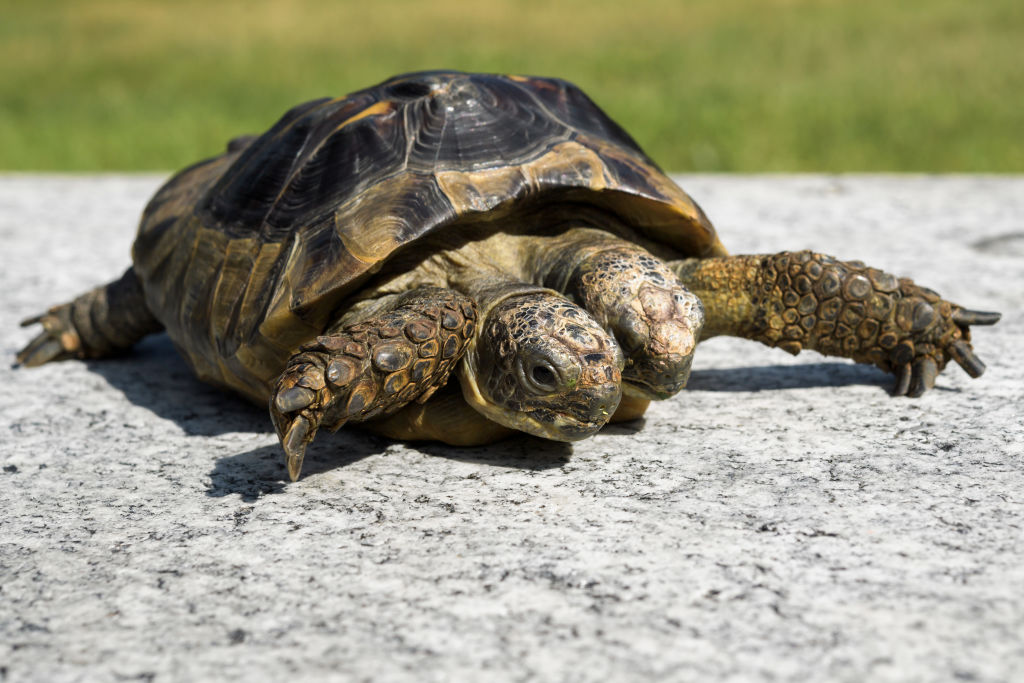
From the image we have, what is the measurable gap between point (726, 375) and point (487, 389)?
45.0 inches

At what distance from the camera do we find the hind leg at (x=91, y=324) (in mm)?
3822

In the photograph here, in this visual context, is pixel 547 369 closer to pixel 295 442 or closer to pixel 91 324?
pixel 295 442

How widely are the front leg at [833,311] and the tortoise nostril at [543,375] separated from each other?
2.54 ft

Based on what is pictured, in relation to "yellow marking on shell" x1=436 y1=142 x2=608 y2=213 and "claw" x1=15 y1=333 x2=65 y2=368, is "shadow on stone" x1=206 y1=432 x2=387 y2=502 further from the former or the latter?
"claw" x1=15 y1=333 x2=65 y2=368

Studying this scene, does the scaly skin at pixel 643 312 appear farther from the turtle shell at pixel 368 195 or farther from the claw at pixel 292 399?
the claw at pixel 292 399

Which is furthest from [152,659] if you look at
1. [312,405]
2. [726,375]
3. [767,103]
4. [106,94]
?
[106,94]

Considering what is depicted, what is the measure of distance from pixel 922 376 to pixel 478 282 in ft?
4.26

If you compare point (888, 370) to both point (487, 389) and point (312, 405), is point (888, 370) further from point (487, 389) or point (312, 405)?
point (312, 405)

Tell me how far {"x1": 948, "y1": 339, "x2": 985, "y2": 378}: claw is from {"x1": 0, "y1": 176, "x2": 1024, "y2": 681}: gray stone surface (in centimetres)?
8

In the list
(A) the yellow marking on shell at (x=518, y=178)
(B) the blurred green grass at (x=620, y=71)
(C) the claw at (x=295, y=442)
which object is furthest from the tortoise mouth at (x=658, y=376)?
(B) the blurred green grass at (x=620, y=71)

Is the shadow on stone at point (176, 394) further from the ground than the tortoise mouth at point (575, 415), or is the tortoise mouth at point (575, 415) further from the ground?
the tortoise mouth at point (575, 415)

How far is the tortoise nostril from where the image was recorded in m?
2.34

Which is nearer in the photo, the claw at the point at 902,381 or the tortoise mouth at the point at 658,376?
the tortoise mouth at the point at 658,376

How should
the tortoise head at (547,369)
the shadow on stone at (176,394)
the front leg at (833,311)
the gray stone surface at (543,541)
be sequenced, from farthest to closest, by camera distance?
the shadow on stone at (176,394) → the front leg at (833,311) → the tortoise head at (547,369) → the gray stone surface at (543,541)
